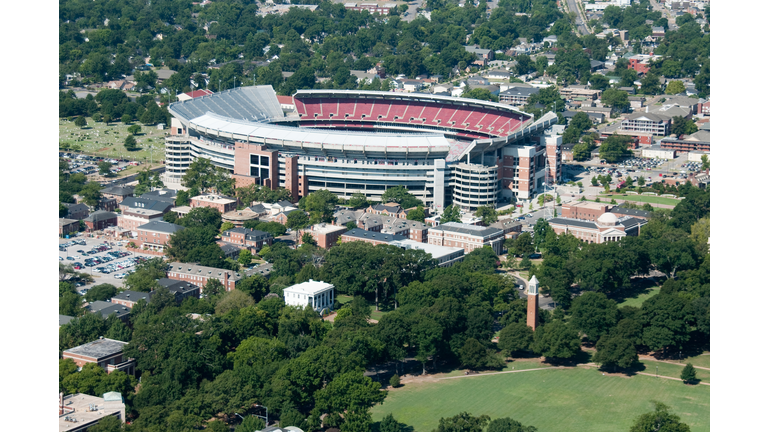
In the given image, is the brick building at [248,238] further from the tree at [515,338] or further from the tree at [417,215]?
the tree at [515,338]

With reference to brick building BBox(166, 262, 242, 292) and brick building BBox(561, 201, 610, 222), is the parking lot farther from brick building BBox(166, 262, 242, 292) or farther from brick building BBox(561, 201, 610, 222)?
brick building BBox(561, 201, 610, 222)

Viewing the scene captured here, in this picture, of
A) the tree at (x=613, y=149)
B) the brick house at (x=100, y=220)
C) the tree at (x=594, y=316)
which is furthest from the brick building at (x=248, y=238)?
the tree at (x=613, y=149)

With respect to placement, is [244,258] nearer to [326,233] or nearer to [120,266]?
[326,233]

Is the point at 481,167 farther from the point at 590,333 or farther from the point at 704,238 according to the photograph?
the point at 590,333

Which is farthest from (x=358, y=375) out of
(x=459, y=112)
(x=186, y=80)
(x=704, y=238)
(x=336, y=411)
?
(x=186, y=80)

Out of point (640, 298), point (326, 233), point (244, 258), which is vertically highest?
point (326, 233)

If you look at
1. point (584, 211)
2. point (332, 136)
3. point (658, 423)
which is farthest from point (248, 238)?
point (658, 423)

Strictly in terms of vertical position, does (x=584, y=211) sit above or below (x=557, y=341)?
above
